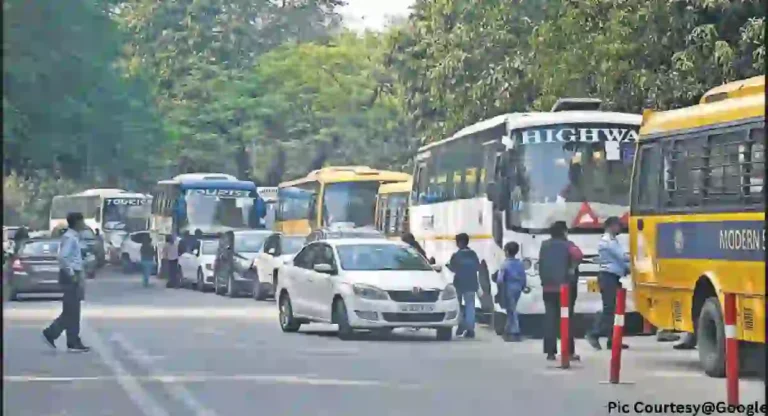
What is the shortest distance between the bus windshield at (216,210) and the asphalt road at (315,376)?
22817 millimetres

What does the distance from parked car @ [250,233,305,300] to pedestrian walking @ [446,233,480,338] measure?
39.8 feet

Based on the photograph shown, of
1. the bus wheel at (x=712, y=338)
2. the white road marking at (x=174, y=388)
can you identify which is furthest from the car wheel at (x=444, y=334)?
the bus wheel at (x=712, y=338)

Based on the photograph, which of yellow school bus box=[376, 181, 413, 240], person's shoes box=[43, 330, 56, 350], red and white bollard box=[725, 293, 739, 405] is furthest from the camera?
yellow school bus box=[376, 181, 413, 240]

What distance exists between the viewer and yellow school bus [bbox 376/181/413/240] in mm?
41109

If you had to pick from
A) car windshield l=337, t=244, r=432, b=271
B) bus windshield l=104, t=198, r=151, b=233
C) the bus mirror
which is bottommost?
car windshield l=337, t=244, r=432, b=271

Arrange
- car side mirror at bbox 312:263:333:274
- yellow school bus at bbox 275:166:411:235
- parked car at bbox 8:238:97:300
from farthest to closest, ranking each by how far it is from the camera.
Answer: yellow school bus at bbox 275:166:411:235
parked car at bbox 8:238:97:300
car side mirror at bbox 312:263:333:274

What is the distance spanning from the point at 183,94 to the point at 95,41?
2403cm

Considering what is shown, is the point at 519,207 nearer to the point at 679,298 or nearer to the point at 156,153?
the point at 679,298

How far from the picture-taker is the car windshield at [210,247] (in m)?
43.5

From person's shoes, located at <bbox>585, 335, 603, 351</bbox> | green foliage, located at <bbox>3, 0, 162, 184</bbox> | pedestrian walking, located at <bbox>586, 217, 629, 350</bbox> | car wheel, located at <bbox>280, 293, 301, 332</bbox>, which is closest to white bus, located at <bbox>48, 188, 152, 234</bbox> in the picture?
green foliage, located at <bbox>3, 0, 162, 184</bbox>

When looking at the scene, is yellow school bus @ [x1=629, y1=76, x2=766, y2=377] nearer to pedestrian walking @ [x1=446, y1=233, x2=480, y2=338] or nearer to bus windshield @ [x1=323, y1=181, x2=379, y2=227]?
pedestrian walking @ [x1=446, y1=233, x2=480, y2=338]

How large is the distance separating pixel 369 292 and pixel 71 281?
13.8 feet

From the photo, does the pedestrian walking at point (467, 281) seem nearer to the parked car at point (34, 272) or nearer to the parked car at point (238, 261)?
the parked car at point (238, 261)

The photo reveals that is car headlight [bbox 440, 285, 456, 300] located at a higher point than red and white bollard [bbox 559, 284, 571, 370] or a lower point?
higher
